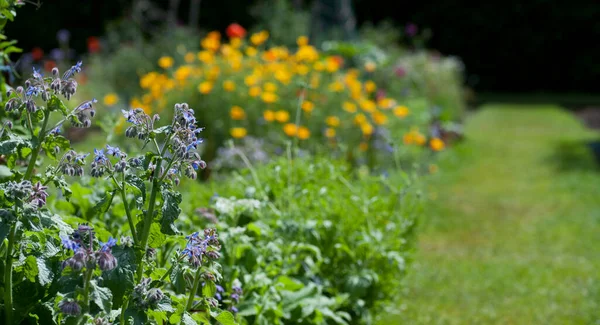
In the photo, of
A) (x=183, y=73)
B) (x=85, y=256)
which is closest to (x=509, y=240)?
(x=183, y=73)

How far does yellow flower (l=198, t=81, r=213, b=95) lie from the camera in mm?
5434

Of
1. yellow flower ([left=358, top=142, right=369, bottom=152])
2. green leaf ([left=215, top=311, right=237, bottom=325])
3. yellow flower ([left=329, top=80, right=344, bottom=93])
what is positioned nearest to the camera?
green leaf ([left=215, top=311, right=237, bottom=325])

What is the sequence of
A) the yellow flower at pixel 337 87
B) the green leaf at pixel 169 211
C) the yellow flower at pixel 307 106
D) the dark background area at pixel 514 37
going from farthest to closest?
the dark background area at pixel 514 37 → the yellow flower at pixel 337 87 → the yellow flower at pixel 307 106 → the green leaf at pixel 169 211

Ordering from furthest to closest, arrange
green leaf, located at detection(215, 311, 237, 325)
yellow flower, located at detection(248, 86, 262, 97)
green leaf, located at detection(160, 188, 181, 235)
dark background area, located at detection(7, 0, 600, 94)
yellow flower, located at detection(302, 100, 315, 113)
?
dark background area, located at detection(7, 0, 600, 94), yellow flower, located at detection(248, 86, 262, 97), yellow flower, located at detection(302, 100, 315, 113), green leaf, located at detection(215, 311, 237, 325), green leaf, located at detection(160, 188, 181, 235)

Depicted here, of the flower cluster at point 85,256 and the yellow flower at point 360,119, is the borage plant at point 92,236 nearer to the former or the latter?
the flower cluster at point 85,256

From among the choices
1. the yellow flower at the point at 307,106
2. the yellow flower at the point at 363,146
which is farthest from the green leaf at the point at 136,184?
the yellow flower at the point at 363,146

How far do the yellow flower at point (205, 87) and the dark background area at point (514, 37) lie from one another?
11.9m

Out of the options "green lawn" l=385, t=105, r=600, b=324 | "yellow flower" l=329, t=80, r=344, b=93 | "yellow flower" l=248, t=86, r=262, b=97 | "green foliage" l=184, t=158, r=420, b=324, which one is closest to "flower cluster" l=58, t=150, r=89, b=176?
"green foliage" l=184, t=158, r=420, b=324

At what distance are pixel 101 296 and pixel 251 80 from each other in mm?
4067

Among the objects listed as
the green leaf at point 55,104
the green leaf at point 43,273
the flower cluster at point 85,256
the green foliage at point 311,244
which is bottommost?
the green foliage at point 311,244

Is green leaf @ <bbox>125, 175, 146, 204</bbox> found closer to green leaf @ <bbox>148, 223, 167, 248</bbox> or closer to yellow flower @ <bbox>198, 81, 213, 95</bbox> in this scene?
green leaf @ <bbox>148, 223, 167, 248</bbox>

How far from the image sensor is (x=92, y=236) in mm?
1470

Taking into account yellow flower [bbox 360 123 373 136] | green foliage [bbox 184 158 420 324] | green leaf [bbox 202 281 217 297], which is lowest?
green foliage [bbox 184 158 420 324]

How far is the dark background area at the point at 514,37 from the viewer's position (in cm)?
1673
